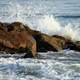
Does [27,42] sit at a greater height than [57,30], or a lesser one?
greater

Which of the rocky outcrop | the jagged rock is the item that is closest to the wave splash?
the rocky outcrop

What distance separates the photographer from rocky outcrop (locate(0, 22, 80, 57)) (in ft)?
48.4

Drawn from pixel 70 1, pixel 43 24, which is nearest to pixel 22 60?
pixel 43 24

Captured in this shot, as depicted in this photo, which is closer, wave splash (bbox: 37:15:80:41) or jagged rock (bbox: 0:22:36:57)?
jagged rock (bbox: 0:22:36:57)

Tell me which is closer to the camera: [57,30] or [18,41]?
[18,41]

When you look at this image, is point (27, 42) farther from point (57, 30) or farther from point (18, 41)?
point (57, 30)

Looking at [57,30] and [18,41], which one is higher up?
[18,41]

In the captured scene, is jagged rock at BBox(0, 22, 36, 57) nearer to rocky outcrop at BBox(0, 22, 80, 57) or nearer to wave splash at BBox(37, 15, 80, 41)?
rocky outcrop at BBox(0, 22, 80, 57)

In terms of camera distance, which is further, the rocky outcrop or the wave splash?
the wave splash

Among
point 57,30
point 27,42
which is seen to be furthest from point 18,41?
point 57,30

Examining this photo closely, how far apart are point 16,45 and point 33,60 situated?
0.98 meters

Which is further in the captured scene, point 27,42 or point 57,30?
point 57,30

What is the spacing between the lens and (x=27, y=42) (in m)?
14.7

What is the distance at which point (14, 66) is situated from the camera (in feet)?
43.8
